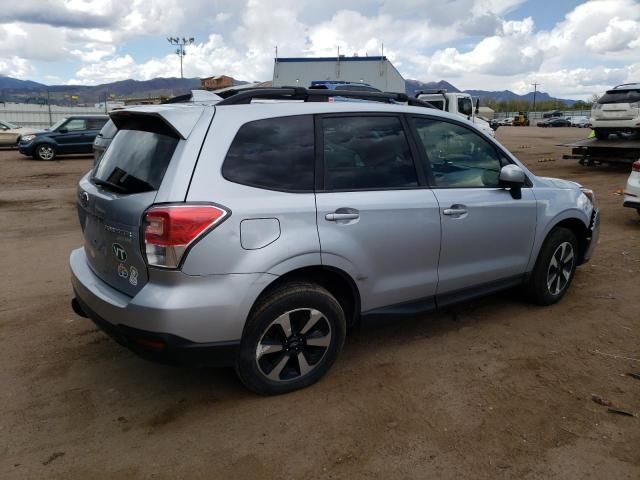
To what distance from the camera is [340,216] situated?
10.7ft

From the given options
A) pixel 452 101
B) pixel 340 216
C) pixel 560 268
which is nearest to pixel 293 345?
pixel 340 216

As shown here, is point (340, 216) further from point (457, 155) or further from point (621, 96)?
point (621, 96)

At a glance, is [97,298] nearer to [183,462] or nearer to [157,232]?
[157,232]

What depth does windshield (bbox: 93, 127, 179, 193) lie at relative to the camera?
2988 millimetres

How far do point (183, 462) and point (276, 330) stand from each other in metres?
0.84

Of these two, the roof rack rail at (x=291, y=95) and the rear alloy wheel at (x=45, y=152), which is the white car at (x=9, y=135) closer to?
the rear alloy wheel at (x=45, y=152)

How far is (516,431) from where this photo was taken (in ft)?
9.77

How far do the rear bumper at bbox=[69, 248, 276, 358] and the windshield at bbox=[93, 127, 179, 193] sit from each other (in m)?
0.55

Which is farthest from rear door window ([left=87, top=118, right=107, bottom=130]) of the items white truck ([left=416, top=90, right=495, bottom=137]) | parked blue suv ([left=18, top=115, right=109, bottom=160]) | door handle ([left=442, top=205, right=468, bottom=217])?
door handle ([left=442, top=205, right=468, bottom=217])

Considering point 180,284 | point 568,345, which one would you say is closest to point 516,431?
point 568,345

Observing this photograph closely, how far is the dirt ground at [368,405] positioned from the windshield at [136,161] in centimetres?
130

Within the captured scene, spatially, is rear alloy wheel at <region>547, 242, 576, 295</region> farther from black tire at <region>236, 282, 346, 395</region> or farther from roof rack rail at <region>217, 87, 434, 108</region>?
black tire at <region>236, 282, 346, 395</region>

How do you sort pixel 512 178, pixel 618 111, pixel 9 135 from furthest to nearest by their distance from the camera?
pixel 9 135 < pixel 618 111 < pixel 512 178

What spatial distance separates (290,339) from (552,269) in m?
2.60
